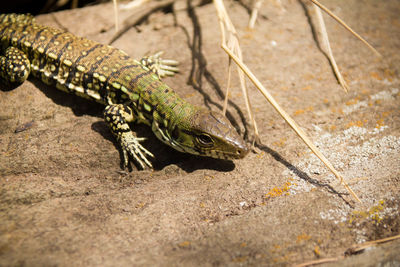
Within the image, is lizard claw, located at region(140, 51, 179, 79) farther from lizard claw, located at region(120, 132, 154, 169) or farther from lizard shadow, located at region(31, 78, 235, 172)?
lizard claw, located at region(120, 132, 154, 169)

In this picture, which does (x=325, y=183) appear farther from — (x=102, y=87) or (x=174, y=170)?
(x=102, y=87)

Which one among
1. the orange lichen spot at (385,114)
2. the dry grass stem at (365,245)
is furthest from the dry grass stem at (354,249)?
the orange lichen spot at (385,114)

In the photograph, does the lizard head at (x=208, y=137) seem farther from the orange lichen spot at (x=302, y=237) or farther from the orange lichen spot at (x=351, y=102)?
the orange lichen spot at (x=351, y=102)

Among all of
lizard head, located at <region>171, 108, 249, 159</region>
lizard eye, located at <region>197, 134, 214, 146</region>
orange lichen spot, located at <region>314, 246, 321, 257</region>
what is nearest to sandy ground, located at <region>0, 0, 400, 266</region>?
orange lichen spot, located at <region>314, 246, 321, 257</region>

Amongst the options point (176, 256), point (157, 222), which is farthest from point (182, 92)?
point (176, 256)

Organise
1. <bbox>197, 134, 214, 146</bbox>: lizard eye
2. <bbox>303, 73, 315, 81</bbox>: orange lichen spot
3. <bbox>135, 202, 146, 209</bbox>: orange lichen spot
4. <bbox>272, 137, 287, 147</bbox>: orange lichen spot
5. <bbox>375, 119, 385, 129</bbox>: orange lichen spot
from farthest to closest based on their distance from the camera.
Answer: <bbox>303, 73, 315, 81</bbox>: orange lichen spot < <bbox>375, 119, 385, 129</bbox>: orange lichen spot < <bbox>272, 137, 287, 147</bbox>: orange lichen spot < <bbox>197, 134, 214, 146</bbox>: lizard eye < <bbox>135, 202, 146, 209</bbox>: orange lichen spot

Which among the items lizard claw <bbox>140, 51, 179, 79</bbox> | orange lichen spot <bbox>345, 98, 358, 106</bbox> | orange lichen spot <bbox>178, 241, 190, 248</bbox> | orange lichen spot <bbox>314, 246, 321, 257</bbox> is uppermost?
lizard claw <bbox>140, 51, 179, 79</bbox>

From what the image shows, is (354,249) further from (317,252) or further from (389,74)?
(389,74)

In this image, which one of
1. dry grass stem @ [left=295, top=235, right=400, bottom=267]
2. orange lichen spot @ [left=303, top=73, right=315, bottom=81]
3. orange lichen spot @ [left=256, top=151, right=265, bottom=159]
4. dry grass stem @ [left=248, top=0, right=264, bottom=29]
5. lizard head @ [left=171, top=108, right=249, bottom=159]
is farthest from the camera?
dry grass stem @ [left=248, top=0, right=264, bottom=29]
